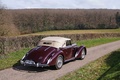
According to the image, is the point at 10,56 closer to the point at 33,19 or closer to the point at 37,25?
the point at 37,25

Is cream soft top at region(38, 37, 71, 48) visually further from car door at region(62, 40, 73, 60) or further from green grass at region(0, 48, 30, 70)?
green grass at region(0, 48, 30, 70)

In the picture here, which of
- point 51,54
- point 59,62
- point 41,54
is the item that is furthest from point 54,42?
point 41,54

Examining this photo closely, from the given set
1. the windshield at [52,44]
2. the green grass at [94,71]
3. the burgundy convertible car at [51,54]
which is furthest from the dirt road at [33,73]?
the windshield at [52,44]

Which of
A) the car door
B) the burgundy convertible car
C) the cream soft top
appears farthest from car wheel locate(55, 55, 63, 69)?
the cream soft top

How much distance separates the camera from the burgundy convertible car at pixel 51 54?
11.7m

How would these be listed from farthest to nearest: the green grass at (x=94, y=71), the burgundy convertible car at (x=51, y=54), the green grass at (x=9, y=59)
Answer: the green grass at (x=9, y=59) → the burgundy convertible car at (x=51, y=54) → the green grass at (x=94, y=71)

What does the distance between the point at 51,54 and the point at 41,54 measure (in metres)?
0.50

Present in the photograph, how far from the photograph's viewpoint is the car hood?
1168 cm

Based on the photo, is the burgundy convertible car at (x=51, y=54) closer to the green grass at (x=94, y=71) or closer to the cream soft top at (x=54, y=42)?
the cream soft top at (x=54, y=42)

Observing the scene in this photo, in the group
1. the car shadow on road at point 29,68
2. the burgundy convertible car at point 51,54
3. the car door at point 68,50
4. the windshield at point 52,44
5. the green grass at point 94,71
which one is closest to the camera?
the green grass at point 94,71

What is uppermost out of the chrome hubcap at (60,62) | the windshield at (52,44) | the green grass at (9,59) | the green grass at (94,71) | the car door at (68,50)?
the windshield at (52,44)

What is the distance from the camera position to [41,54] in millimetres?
11938

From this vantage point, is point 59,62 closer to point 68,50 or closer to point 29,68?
point 68,50

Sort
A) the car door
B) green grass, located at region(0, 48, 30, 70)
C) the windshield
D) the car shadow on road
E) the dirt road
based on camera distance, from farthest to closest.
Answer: the car door → the windshield → green grass, located at region(0, 48, 30, 70) → the car shadow on road → the dirt road
